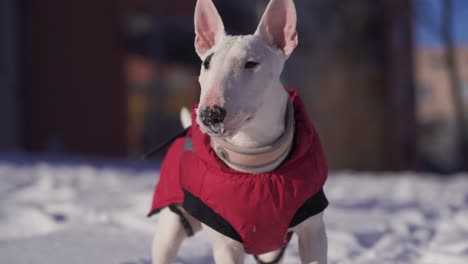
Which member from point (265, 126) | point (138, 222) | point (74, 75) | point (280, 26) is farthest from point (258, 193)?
point (74, 75)

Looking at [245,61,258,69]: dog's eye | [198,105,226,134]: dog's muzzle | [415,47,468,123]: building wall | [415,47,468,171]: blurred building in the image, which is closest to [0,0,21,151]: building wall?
[415,47,468,171]: blurred building

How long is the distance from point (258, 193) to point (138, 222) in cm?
176

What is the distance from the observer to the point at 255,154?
1728mm

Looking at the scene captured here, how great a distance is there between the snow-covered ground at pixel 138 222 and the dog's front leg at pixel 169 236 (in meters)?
0.34

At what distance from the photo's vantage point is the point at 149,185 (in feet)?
16.8

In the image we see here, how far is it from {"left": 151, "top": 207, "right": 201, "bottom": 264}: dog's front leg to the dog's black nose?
64cm

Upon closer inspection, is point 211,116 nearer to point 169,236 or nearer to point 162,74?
point 169,236

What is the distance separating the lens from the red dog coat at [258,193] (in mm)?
1699

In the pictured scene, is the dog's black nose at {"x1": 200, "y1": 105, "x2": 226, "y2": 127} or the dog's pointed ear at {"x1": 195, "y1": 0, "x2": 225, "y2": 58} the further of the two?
the dog's pointed ear at {"x1": 195, "y1": 0, "x2": 225, "y2": 58}

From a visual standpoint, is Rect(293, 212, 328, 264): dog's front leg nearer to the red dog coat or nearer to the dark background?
the red dog coat

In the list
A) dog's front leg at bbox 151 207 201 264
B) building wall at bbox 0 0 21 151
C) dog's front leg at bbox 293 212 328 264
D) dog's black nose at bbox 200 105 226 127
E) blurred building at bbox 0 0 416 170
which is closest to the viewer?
dog's black nose at bbox 200 105 226 127

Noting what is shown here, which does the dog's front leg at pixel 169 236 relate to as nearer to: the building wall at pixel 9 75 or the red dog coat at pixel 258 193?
the red dog coat at pixel 258 193

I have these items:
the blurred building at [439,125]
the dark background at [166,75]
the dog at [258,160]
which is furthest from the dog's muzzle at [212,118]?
the blurred building at [439,125]

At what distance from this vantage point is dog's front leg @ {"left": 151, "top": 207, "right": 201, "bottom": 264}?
79.2 inches
